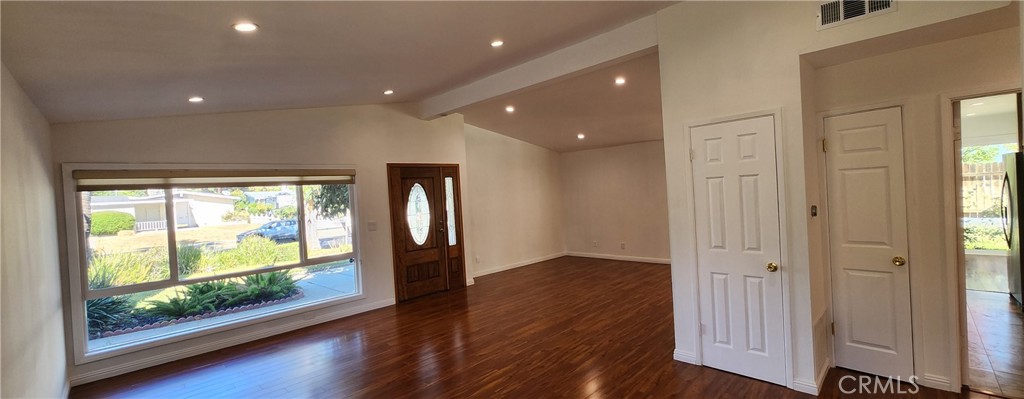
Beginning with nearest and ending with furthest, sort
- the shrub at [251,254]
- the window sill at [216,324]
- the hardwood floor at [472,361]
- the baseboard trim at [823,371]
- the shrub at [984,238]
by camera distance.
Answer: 1. the baseboard trim at [823,371]
2. the hardwood floor at [472,361]
3. the window sill at [216,324]
4. the shrub at [251,254]
5. the shrub at [984,238]

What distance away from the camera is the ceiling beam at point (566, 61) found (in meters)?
3.33

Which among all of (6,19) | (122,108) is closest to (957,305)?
(6,19)

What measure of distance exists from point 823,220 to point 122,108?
5.40 metres

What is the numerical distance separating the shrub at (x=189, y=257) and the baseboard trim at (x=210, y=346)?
2.44ft

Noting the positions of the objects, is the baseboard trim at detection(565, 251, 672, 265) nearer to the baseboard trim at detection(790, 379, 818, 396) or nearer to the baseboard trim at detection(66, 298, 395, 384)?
the baseboard trim at detection(66, 298, 395, 384)

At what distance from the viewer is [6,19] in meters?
1.57

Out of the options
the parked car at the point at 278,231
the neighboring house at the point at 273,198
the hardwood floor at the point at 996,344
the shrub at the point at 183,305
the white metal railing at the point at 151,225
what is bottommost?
the hardwood floor at the point at 996,344

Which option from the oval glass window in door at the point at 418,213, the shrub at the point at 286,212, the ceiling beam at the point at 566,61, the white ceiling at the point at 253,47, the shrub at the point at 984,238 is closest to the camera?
the white ceiling at the point at 253,47

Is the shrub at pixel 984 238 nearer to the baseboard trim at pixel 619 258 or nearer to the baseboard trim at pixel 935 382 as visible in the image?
the baseboard trim at pixel 619 258

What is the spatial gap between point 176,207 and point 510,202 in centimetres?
514

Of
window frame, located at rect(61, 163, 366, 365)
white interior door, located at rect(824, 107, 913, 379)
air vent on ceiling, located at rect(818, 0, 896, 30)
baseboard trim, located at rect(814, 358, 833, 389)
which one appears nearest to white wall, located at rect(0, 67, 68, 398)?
window frame, located at rect(61, 163, 366, 365)

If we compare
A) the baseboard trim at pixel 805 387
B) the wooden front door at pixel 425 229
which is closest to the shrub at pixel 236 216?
the wooden front door at pixel 425 229

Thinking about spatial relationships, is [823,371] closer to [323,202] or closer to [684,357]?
[684,357]

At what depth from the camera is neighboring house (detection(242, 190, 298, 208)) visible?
4520mm
